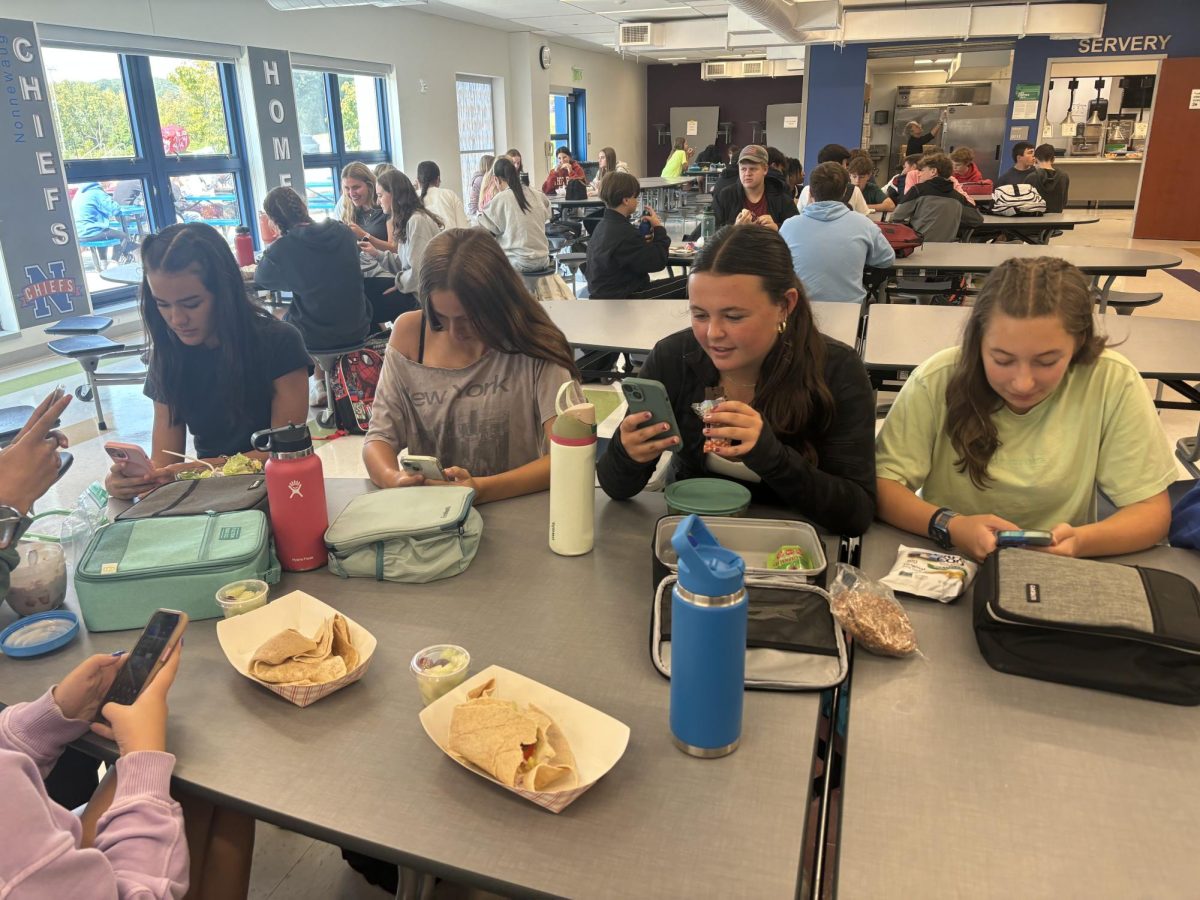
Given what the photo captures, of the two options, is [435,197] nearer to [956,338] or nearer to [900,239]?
[900,239]

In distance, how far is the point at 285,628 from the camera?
133cm

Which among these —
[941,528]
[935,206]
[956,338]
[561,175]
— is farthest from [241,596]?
[561,175]

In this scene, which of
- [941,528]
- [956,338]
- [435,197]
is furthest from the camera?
[435,197]

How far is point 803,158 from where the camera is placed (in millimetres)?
12672

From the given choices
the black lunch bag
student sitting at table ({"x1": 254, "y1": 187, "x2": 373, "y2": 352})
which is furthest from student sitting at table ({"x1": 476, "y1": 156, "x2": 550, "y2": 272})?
the black lunch bag

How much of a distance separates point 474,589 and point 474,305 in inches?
30.3

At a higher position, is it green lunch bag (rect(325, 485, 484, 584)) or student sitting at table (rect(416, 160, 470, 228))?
student sitting at table (rect(416, 160, 470, 228))

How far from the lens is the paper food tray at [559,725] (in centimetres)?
98

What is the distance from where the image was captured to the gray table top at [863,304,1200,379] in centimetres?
290

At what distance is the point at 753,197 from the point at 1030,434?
427cm

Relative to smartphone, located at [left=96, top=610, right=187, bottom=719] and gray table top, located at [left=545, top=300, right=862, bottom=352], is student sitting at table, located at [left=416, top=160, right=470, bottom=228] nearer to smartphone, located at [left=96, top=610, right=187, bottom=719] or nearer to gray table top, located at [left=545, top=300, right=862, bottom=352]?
gray table top, located at [left=545, top=300, right=862, bottom=352]

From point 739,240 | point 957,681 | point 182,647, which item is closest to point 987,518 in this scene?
point 957,681

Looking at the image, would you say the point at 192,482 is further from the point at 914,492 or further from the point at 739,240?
the point at 914,492

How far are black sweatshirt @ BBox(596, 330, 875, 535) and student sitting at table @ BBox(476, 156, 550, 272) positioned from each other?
487 cm
